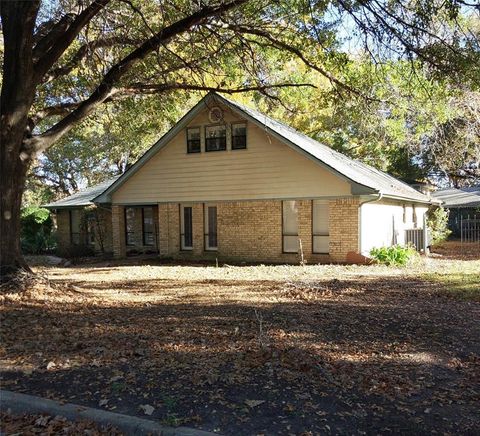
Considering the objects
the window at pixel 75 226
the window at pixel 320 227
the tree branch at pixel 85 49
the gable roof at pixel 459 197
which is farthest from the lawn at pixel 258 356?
the gable roof at pixel 459 197

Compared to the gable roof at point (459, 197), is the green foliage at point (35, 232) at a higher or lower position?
lower

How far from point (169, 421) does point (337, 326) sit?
12.5 feet

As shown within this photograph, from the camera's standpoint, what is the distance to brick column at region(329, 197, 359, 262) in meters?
16.5

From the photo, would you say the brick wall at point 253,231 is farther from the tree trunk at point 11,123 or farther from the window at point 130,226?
the tree trunk at point 11,123

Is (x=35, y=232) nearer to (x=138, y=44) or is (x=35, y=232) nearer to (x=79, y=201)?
(x=79, y=201)

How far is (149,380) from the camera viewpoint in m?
4.83

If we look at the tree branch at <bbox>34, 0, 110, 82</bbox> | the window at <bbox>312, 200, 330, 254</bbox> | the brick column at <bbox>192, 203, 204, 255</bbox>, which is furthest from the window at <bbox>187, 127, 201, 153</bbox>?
the tree branch at <bbox>34, 0, 110, 82</bbox>

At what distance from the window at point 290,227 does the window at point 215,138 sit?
3334 mm

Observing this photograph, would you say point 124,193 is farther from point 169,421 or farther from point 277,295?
point 169,421

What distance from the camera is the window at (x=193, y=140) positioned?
62.6 feet

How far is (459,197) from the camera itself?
36781 mm

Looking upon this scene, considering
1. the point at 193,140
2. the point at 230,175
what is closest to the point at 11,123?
the point at 230,175

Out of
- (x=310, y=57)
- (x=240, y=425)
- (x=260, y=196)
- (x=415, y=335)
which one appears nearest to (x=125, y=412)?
(x=240, y=425)

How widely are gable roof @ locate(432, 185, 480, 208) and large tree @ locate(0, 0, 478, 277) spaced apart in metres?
24.7
